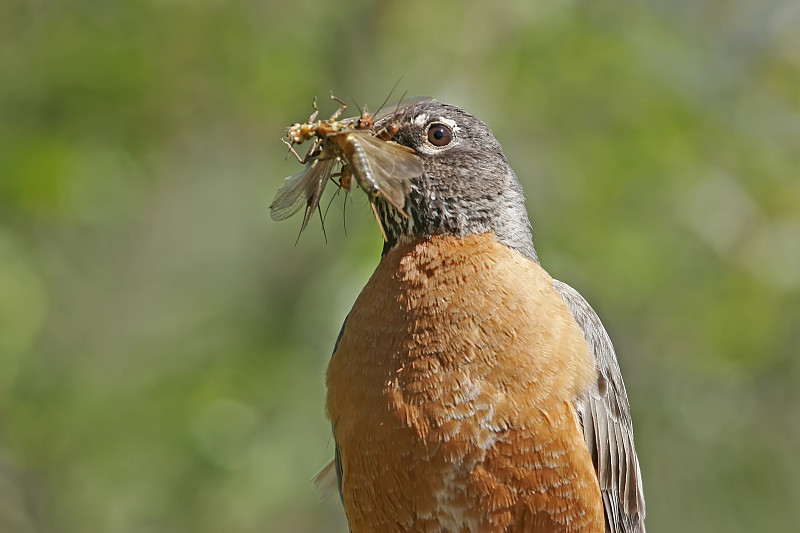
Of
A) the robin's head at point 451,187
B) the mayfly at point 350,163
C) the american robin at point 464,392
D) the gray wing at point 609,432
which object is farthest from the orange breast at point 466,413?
the mayfly at point 350,163

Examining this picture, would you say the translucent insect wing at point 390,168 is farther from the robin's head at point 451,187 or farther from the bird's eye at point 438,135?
the bird's eye at point 438,135

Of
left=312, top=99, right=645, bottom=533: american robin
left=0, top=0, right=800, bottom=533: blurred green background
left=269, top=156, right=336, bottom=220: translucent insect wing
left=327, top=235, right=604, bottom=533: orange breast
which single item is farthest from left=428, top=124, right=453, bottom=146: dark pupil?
left=0, top=0, right=800, bottom=533: blurred green background

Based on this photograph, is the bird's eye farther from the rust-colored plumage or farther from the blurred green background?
the blurred green background

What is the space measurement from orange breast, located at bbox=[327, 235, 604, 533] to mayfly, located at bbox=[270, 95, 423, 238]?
40cm

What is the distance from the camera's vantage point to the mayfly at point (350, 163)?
11.9 ft

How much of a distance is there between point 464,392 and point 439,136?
1.12 metres

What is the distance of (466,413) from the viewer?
3303mm

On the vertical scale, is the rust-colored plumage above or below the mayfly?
below

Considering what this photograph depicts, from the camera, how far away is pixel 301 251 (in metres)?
6.89

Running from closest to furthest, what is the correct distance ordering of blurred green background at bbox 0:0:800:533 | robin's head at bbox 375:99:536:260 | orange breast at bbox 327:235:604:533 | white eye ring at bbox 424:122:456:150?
orange breast at bbox 327:235:604:533, robin's head at bbox 375:99:536:260, white eye ring at bbox 424:122:456:150, blurred green background at bbox 0:0:800:533

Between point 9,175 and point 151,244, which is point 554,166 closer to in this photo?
point 9,175


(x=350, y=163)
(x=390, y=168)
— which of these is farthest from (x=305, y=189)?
(x=390, y=168)

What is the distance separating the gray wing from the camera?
11.8 ft

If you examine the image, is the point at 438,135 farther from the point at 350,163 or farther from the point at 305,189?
the point at 305,189
